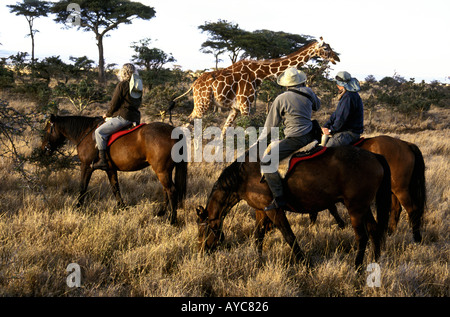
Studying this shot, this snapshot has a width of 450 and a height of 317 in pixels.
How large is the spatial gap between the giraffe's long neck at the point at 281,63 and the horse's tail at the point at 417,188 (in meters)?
5.75

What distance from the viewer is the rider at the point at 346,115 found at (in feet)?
15.9

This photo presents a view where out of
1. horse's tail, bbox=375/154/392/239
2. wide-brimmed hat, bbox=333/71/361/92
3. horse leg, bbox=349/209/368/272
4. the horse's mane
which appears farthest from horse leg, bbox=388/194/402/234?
the horse's mane

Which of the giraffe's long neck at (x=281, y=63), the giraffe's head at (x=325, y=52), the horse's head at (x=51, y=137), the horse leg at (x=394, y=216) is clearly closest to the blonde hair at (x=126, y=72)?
the horse's head at (x=51, y=137)

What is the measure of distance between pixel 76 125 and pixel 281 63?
21.4ft

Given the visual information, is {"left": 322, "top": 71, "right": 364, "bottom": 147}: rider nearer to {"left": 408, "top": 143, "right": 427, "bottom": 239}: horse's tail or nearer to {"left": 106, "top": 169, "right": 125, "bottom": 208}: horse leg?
{"left": 408, "top": 143, "right": 427, "bottom": 239}: horse's tail

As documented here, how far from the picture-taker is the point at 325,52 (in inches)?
374

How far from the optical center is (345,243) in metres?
4.48

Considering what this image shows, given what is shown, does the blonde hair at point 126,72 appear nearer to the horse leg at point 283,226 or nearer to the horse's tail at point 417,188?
the horse leg at point 283,226

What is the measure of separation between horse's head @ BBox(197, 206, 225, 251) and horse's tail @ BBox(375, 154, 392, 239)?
75.7 inches

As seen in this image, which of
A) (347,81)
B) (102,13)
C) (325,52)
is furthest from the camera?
(102,13)

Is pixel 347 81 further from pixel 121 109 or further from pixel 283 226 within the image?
pixel 121 109

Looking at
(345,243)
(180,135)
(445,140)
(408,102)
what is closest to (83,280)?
(180,135)

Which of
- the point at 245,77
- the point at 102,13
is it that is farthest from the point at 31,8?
the point at 245,77
